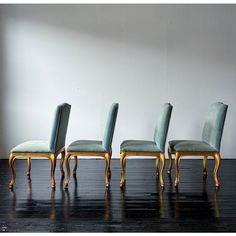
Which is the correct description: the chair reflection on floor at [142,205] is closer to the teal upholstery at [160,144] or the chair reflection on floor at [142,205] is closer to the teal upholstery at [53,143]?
the teal upholstery at [160,144]

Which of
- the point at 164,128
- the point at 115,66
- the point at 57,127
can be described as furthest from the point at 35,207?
the point at 115,66

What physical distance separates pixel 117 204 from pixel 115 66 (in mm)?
2606

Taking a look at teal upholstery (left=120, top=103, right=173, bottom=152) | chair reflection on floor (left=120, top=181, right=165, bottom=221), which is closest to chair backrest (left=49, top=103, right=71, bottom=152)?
teal upholstery (left=120, top=103, right=173, bottom=152)

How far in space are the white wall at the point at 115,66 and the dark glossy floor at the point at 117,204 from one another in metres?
1.06

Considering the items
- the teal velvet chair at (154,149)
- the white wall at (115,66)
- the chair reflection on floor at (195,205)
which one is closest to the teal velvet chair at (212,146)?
the teal velvet chair at (154,149)

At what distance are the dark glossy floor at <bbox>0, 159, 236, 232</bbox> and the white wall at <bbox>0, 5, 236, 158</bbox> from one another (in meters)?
1.06

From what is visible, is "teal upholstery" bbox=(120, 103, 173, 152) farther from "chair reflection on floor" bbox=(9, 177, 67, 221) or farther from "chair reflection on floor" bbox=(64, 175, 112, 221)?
"chair reflection on floor" bbox=(9, 177, 67, 221)

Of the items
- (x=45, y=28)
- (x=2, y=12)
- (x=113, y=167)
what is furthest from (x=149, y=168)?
(x=2, y=12)

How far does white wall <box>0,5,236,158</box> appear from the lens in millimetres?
4918

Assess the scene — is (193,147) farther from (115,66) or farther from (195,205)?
(115,66)

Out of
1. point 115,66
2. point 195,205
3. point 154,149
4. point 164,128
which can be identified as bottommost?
point 195,205

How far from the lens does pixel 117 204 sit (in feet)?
9.93

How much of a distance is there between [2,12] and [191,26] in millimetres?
3083

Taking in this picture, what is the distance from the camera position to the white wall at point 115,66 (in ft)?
16.1
